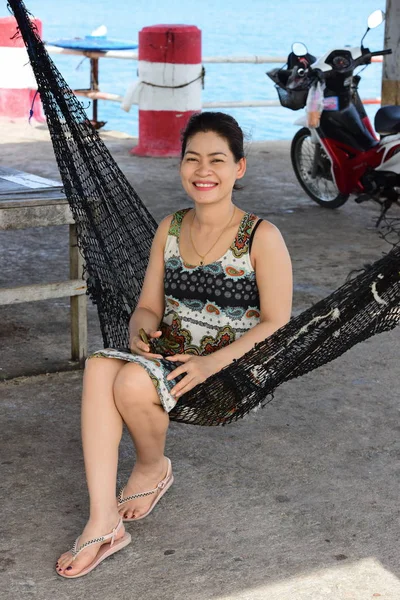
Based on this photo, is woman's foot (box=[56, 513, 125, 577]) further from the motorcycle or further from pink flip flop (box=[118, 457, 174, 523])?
the motorcycle

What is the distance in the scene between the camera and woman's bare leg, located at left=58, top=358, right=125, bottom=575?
2057 mm

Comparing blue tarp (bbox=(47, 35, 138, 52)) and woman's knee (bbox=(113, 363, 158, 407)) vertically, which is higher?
blue tarp (bbox=(47, 35, 138, 52))

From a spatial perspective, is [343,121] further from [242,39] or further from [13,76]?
[242,39]

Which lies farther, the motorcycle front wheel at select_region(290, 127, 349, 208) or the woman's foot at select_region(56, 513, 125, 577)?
the motorcycle front wheel at select_region(290, 127, 349, 208)

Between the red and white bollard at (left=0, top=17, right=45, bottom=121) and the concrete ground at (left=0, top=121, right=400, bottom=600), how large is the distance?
498cm

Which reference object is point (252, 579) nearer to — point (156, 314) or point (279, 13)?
point (156, 314)

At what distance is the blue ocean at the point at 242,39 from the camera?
47.6 feet

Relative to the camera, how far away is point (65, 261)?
4406 millimetres

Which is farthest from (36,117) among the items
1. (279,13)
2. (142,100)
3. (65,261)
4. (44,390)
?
(279,13)

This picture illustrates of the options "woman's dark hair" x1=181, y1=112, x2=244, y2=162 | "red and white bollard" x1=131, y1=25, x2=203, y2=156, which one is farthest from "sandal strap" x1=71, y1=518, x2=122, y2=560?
"red and white bollard" x1=131, y1=25, x2=203, y2=156

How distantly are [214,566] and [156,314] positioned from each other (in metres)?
0.60

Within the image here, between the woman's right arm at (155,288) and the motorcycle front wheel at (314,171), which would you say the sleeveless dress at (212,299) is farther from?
the motorcycle front wheel at (314,171)

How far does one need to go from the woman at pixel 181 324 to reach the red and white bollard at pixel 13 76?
20.5ft

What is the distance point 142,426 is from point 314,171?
144 inches
